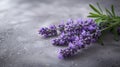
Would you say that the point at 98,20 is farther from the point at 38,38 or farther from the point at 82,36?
the point at 38,38

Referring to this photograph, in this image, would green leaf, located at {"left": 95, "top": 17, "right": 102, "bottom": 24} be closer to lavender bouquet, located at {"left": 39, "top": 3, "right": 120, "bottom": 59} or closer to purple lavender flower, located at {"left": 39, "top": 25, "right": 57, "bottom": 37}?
lavender bouquet, located at {"left": 39, "top": 3, "right": 120, "bottom": 59}

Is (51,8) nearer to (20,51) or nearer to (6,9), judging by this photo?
(6,9)

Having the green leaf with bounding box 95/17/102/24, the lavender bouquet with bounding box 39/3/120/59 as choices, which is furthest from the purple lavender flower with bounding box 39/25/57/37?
the green leaf with bounding box 95/17/102/24

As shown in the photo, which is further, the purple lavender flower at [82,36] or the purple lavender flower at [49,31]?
the purple lavender flower at [49,31]

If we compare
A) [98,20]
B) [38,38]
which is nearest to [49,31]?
[38,38]

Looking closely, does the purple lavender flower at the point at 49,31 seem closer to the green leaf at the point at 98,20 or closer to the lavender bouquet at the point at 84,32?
the lavender bouquet at the point at 84,32

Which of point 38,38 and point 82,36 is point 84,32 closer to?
point 82,36

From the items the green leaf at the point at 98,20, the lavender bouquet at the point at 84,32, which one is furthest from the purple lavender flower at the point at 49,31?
the green leaf at the point at 98,20

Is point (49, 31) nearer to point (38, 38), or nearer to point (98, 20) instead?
point (38, 38)

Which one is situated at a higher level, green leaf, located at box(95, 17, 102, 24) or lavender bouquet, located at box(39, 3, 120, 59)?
green leaf, located at box(95, 17, 102, 24)

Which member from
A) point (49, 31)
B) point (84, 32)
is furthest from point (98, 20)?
point (49, 31)
